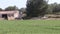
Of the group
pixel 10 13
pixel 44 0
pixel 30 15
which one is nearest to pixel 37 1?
pixel 44 0

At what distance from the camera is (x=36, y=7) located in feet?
225

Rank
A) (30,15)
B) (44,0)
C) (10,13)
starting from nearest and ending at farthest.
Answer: (30,15)
(44,0)
(10,13)

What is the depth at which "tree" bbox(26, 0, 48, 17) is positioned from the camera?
67438mm

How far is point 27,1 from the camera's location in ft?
239

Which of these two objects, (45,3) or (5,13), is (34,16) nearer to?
(45,3)

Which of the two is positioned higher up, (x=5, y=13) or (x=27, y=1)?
(x=27, y=1)

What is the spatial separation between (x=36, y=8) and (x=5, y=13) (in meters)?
15.8

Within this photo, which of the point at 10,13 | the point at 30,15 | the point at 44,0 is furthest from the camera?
the point at 10,13

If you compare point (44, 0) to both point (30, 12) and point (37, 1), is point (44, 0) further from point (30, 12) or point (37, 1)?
point (30, 12)

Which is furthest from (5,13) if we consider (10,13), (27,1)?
(27,1)

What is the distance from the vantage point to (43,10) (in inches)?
2726

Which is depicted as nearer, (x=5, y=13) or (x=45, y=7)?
(x=45, y=7)

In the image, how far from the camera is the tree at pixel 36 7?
67438 millimetres

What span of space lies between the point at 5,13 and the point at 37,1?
48.6ft
